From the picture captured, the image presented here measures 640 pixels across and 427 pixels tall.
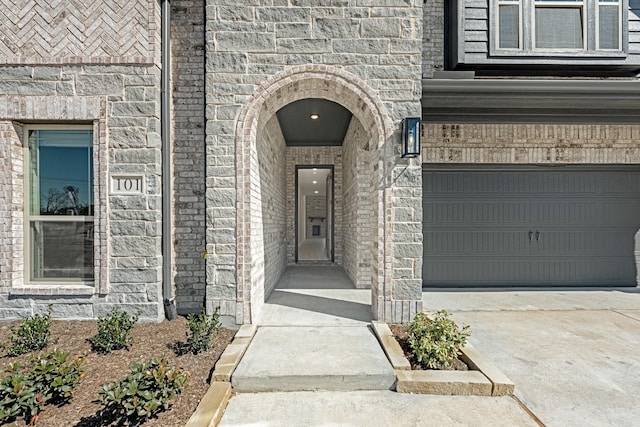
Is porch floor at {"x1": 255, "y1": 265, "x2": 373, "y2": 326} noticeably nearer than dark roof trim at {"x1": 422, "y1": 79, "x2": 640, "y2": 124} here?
Yes

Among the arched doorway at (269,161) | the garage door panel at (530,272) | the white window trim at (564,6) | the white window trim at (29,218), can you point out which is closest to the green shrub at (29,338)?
the white window trim at (29,218)

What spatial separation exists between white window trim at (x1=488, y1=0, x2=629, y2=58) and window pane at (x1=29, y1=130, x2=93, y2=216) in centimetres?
675

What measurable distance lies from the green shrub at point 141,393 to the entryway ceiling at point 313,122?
4404mm

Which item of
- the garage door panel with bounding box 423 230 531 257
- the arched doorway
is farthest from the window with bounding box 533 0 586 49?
the arched doorway

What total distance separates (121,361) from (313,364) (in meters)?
1.93

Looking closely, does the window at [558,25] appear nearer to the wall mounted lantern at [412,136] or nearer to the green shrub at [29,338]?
the wall mounted lantern at [412,136]

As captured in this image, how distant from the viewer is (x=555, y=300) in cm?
511

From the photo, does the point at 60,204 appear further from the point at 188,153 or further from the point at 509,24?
the point at 509,24

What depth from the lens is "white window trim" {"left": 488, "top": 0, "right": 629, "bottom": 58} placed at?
17.6 ft

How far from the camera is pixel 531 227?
5.91 meters

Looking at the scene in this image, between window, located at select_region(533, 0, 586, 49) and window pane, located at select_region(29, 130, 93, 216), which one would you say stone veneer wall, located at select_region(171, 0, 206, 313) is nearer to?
window pane, located at select_region(29, 130, 93, 216)

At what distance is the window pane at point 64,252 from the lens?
405 cm

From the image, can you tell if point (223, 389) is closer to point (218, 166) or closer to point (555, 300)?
point (218, 166)

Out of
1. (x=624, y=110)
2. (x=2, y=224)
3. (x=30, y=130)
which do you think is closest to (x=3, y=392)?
(x=2, y=224)
